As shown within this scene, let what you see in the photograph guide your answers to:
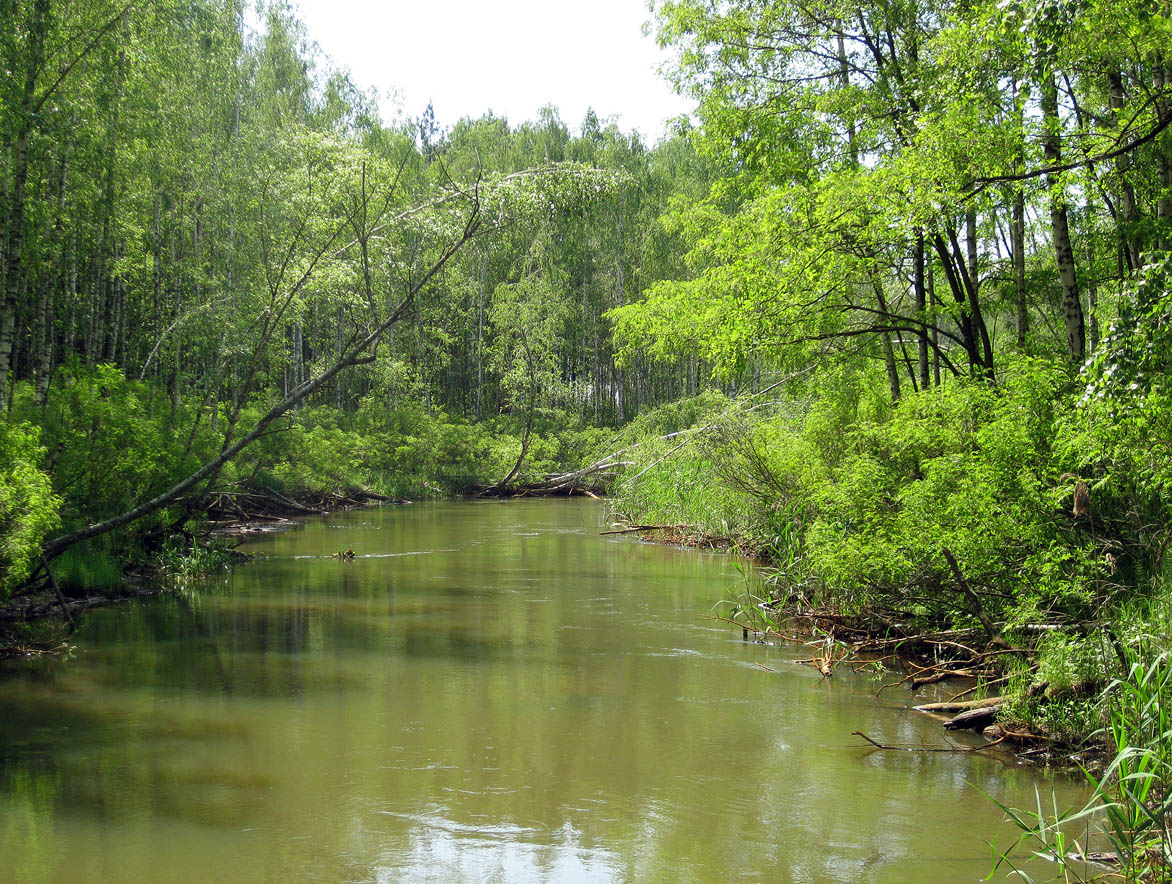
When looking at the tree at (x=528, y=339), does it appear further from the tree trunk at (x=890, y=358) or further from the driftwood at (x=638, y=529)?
the tree trunk at (x=890, y=358)

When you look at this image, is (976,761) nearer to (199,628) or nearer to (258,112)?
(199,628)

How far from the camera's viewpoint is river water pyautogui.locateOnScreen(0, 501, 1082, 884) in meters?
5.14

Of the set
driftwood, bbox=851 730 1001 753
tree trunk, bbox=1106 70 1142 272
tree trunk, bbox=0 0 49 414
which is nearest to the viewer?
driftwood, bbox=851 730 1001 753

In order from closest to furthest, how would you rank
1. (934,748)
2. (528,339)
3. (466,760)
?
(466,760)
(934,748)
(528,339)

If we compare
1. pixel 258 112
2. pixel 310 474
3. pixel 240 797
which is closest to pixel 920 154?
pixel 240 797

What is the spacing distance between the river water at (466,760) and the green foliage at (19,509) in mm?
1116

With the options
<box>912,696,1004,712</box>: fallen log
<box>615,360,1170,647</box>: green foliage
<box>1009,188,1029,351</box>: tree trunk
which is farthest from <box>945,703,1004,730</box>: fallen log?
<box>1009,188,1029,351</box>: tree trunk

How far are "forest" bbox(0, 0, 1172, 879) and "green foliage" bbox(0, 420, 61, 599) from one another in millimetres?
49

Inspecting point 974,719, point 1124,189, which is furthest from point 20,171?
point 1124,189

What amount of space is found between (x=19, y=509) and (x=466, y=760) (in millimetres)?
5113

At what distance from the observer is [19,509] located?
8.66 metres

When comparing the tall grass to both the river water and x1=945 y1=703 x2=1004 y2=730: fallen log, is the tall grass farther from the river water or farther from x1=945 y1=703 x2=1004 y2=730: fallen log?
x1=945 y1=703 x2=1004 y2=730: fallen log

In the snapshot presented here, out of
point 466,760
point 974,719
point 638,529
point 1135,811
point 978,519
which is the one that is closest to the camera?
point 1135,811

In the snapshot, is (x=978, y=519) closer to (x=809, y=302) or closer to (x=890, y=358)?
(x=809, y=302)
